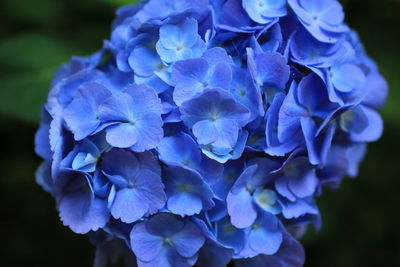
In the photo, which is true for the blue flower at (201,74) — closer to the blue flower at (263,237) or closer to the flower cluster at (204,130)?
the flower cluster at (204,130)

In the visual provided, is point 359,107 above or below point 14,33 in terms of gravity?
above

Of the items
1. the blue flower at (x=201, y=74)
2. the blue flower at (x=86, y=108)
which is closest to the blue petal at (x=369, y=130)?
the blue flower at (x=201, y=74)

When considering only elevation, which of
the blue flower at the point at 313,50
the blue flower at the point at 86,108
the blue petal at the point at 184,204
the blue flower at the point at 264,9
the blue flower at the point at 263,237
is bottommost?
the blue flower at the point at 263,237

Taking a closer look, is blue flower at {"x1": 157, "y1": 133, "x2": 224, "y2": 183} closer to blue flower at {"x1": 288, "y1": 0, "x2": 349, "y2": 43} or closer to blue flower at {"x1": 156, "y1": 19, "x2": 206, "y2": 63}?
blue flower at {"x1": 156, "y1": 19, "x2": 206, "y2": 63}

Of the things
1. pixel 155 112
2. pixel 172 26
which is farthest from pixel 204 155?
pixel 172 26

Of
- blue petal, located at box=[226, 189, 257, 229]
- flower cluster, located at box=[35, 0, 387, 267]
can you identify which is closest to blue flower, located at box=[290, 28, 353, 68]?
flower cluster, located at box=[35, 0, 387, 267]

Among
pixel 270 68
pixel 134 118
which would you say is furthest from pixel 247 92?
pixel 134 118

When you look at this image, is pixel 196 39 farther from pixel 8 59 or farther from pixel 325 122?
pixel 8 59
